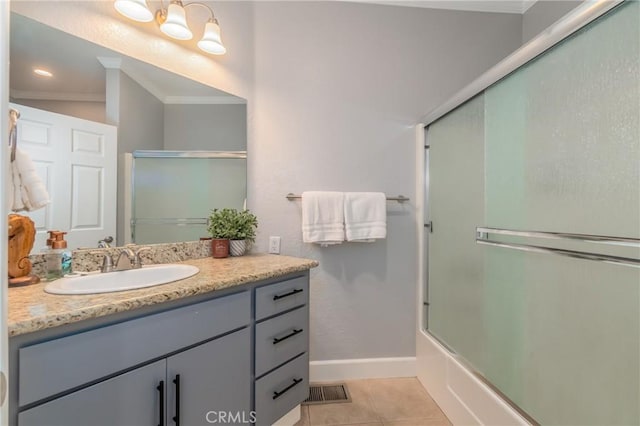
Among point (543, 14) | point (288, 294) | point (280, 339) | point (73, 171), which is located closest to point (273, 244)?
point (288, 294)

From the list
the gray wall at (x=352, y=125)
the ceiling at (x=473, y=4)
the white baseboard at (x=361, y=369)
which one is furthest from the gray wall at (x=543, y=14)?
the white baseboard at (x=361, y=369)

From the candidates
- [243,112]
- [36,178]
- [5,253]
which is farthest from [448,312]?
[36,178]

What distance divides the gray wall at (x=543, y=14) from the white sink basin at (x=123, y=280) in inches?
101

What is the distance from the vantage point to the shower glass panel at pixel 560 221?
93cm

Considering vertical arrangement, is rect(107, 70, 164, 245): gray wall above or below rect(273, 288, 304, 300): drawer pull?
above

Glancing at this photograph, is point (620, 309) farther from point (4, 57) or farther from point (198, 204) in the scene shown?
point (198, 204)

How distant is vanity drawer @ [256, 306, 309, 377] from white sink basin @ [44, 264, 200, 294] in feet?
1.31

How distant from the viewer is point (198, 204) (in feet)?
5.27

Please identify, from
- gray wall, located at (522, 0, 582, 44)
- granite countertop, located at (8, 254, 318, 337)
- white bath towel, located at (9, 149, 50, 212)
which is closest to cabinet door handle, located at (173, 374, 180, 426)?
granite countertop, located at (8, 254, 318, 337)

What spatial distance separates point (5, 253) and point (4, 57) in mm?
262

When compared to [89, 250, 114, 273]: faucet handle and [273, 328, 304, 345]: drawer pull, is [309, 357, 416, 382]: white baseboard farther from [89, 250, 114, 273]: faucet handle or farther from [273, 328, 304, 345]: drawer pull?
[89, 250, 114, 273]: faucet handle

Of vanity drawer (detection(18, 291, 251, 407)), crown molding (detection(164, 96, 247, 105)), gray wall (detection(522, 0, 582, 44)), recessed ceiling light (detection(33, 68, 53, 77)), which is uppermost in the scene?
gray wall (detection(522, 0, 582, 44))

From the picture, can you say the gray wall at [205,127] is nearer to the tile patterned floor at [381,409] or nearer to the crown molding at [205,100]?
the crown molding at [205,100]

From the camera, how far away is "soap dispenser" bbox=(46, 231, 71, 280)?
43.1 inches
